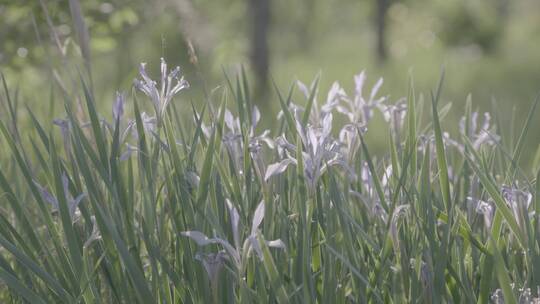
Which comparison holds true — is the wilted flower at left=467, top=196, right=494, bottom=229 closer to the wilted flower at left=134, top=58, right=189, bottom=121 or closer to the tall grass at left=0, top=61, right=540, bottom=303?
the tall grass at left=0, top=61, right=540, bottom=303

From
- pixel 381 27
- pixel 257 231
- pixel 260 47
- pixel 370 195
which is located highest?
pixel 257 231

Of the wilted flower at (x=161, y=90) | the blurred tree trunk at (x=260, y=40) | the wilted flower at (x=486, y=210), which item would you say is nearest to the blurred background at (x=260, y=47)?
the blurred tree trunk at (x=260, y=40)

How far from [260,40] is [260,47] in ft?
0.26

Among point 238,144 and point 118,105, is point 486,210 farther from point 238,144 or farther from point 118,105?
point 118,105

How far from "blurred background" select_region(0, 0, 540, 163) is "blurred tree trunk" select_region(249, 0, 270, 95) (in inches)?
0.5

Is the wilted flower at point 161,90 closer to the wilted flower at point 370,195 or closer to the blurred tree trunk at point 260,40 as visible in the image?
the wilted flower at point 370,195

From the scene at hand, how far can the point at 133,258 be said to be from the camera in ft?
3.83

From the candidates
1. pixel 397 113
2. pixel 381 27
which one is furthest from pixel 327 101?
pixel 381 27

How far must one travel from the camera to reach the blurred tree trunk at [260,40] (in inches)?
315

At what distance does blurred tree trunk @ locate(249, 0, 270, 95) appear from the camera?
8.00 metres

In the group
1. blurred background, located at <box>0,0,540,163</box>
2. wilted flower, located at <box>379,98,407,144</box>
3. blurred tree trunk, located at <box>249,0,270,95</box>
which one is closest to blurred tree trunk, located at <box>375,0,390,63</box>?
blurred background, located at <box>0,0,540,163</box>

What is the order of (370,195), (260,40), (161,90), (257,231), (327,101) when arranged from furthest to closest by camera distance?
1. (260,40)
2. (327,101)
3. (370,195)
4. (161,90)
5. (257,231)

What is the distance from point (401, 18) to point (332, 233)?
16.0 meters

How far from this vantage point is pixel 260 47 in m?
8.21
